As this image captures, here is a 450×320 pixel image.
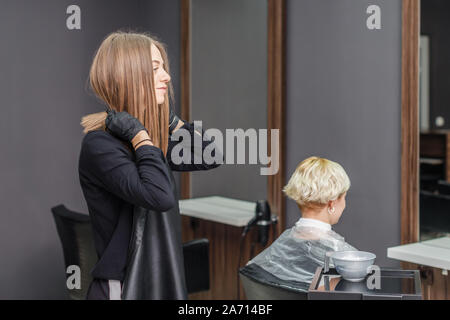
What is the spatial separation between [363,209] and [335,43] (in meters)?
0.77

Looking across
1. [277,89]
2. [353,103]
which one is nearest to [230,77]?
[277,89]

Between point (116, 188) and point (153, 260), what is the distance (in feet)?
0.67

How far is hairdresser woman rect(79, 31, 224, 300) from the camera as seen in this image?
4.50ft

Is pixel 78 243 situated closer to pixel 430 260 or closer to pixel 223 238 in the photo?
pixel 223 238

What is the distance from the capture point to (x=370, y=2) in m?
2.39

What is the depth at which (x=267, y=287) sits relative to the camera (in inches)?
56.4

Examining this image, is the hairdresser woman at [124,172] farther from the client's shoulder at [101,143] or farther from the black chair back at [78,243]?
the black chair back at [78,243]

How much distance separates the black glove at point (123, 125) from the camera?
1402mm

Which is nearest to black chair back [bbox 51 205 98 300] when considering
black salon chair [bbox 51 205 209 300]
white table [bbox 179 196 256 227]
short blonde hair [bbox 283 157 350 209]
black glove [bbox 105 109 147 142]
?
black salon chair [bbox 51 205 209 300]

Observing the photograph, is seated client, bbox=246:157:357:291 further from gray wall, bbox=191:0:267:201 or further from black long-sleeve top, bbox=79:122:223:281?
gray wall, bbox=191:0:267:201

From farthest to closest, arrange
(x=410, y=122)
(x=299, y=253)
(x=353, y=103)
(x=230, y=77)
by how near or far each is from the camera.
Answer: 1. (x=230, y=77)
2. (x=353, y=103)
3. (x=410, y=122)
4. (x=299, y=253)

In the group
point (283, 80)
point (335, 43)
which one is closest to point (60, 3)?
point (283, 80)

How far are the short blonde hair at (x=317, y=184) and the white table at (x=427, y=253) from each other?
0.40 metres

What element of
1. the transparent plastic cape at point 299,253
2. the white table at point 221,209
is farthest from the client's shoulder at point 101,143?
the white table at point 221,209
